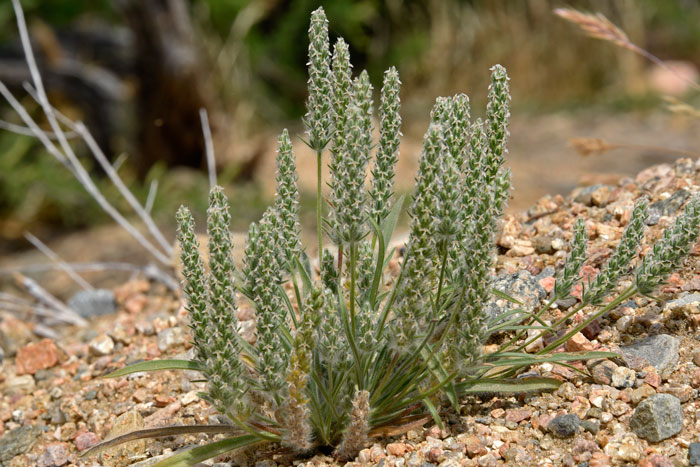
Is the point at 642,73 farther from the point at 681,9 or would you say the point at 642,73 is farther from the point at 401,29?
the point at 401,29

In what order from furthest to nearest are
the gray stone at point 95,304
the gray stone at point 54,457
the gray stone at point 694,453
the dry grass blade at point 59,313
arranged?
the gray stone at point 95,304, the dry grass blade at point 59,313, the gray stone at point 54,457, the gray stone at point 694,453

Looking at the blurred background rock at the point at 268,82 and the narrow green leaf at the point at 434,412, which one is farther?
the blurred background rock at the point at 268,82

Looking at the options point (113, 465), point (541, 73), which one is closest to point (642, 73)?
point (541, 73)

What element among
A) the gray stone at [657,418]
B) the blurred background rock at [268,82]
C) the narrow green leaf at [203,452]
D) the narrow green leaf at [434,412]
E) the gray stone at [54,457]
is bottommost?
the gray stone at [657,418]

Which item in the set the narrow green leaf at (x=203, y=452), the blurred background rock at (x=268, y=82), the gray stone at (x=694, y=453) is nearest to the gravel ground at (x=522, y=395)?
the gray stone at (x=694, y=453)

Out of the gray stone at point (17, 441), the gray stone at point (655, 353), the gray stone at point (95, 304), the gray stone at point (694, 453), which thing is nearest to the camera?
the gray stone at point (694, 453)

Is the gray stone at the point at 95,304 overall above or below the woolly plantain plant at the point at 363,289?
above

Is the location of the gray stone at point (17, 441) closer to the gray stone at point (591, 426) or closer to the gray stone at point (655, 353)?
the gray stone at point (591, 426)
